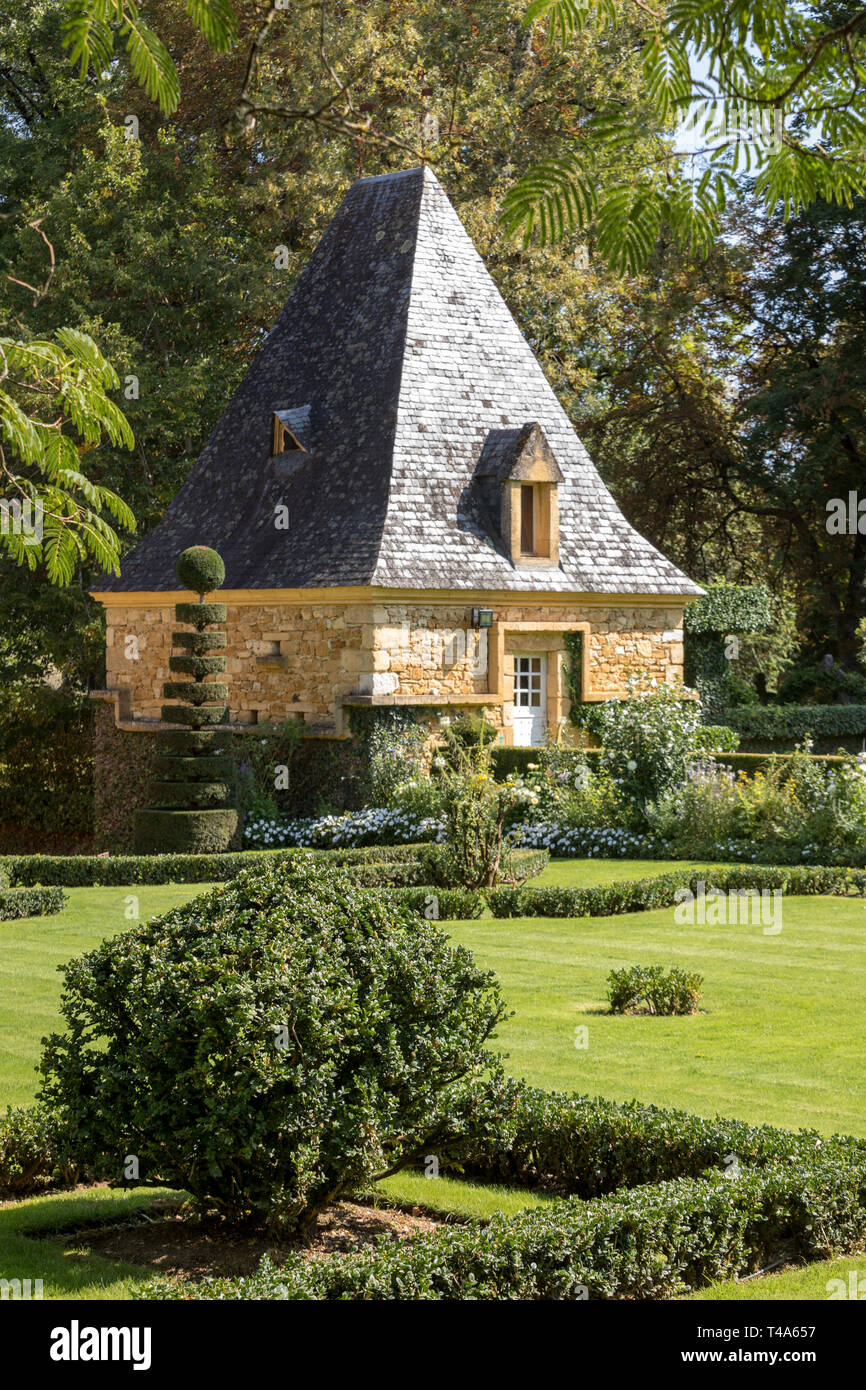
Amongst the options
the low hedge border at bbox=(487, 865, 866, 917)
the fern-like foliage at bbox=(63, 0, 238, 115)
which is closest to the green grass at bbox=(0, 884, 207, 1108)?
the low hedge border at bbox=(487, 865, 866, 917)

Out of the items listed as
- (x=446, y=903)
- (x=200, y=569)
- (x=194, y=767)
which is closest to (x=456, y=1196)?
(x=446, y=903)

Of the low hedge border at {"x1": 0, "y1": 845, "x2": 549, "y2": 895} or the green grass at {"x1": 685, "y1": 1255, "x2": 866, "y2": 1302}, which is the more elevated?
the low hedge border at {"x1": 0, "y1": 845, "x2": 549, "y2": 895}

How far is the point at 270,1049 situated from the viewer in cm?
559

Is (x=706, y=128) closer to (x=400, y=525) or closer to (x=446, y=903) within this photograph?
(x=446, y=903)

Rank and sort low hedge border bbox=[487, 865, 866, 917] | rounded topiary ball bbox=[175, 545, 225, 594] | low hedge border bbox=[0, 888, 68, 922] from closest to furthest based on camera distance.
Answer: low hedge border bbox=[487, 865, 866, 917], low hedge border bbox=[0, 888, 68, 922], rounded topiary ball bbox=[175, 545, 225, 594]

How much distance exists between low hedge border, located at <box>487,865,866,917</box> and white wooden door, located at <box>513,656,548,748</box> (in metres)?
7.19

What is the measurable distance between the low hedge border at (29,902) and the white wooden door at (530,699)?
949 centimetres

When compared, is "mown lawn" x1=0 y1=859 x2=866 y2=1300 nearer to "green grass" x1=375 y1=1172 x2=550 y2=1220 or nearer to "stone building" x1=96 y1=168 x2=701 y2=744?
"green grass" x1=375 y1=1172 x2=550 y2=1220

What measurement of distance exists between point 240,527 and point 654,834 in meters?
9.00

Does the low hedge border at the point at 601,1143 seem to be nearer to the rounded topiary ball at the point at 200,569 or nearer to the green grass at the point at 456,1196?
the green grass at the point at 456,1196

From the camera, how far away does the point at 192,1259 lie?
5926 millimetres

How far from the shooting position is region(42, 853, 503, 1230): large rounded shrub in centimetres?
557
